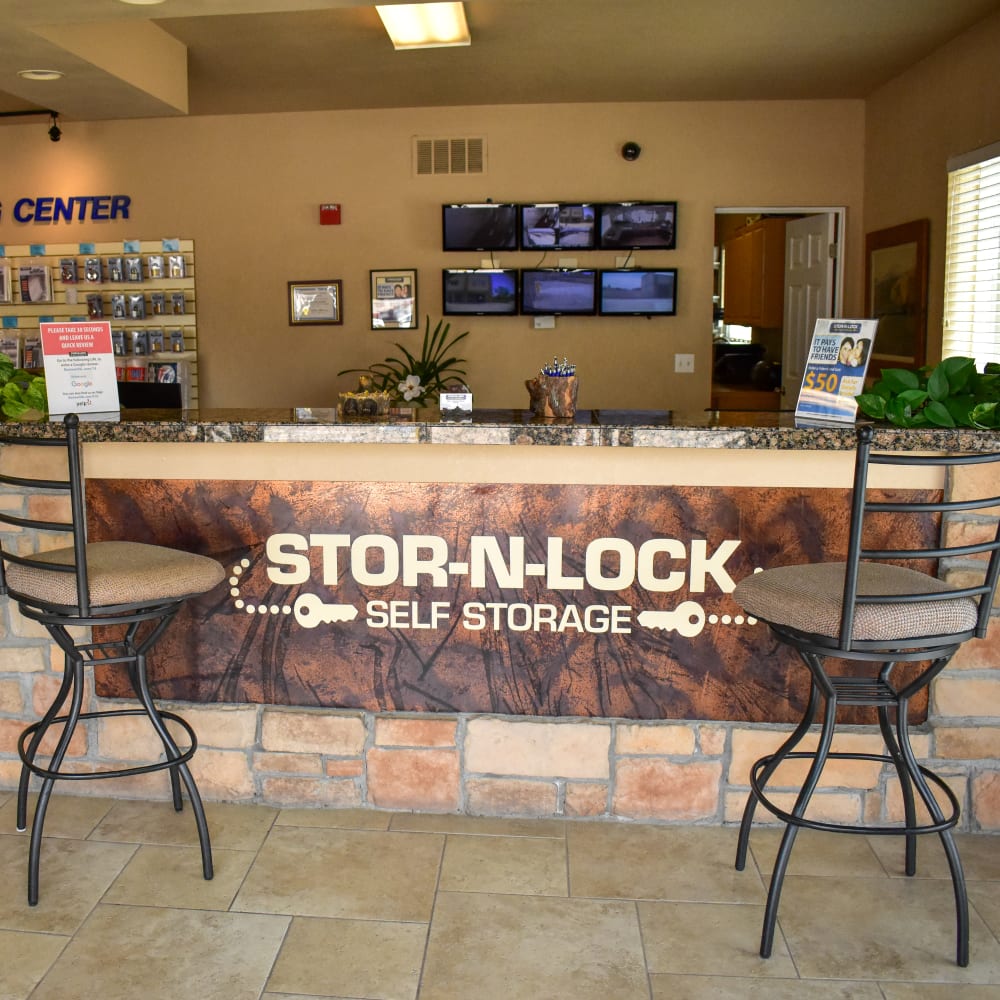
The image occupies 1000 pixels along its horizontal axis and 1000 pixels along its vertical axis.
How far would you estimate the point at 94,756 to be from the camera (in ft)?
9.67

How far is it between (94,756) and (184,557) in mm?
883

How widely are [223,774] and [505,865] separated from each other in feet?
2.87

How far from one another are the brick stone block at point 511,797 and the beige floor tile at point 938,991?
989mm

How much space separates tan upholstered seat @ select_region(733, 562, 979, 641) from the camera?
199cm

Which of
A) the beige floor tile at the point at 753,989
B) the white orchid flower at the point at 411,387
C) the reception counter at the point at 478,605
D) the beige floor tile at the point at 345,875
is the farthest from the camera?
the white orchid flower at the point at 411,387

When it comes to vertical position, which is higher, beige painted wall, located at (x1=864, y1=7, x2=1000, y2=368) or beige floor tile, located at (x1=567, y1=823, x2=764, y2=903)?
beige painted wall, located at (x1=864, y1=7, x2=1000, y2=368)

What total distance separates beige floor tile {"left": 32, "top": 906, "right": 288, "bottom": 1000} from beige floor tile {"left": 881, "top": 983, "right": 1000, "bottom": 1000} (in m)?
1.29

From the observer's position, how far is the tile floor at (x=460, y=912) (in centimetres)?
209

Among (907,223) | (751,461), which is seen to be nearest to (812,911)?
(751,461)

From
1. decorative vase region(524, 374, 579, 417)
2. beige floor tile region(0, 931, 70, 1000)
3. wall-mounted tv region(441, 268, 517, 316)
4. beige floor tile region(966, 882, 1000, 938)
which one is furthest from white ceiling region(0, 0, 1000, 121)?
beige floor tile region(966, 882, 1000, 938)

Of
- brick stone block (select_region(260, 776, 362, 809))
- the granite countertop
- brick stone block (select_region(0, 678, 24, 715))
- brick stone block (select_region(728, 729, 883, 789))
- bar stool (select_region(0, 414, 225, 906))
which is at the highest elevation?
the granite countertop

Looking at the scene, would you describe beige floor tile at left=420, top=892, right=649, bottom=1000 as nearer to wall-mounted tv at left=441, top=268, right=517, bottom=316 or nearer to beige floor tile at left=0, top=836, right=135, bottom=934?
beige floor tile at left=0, top=836, right=135, bottom=934

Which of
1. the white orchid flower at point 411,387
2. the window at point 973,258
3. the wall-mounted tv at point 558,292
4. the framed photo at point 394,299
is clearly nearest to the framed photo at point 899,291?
the window at point 973,258

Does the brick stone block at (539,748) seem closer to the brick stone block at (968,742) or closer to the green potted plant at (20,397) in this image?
the brick stone block at (968,742)
